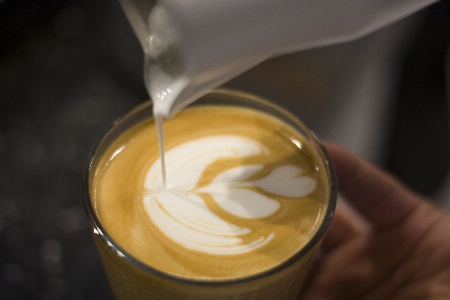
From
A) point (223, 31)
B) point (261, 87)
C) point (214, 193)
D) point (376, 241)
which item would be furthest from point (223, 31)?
point (261, 87)

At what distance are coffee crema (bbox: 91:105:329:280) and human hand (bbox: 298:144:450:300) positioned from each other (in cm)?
24

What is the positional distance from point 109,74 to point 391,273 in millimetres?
890

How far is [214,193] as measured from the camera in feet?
2.19

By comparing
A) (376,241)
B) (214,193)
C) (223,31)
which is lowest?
(376,241)

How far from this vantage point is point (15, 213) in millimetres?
1061

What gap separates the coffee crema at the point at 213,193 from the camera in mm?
594

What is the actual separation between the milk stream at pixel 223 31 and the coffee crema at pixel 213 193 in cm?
14

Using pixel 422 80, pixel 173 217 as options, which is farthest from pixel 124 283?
pixel 422 80

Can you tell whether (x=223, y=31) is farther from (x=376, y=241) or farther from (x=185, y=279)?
(x=376, y=241)

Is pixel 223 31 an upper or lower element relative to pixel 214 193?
upper

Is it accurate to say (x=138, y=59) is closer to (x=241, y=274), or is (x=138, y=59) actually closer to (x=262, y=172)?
(x=262, y=172)

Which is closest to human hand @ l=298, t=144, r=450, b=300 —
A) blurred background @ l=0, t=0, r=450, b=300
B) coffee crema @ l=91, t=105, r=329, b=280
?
coffee crema @ l=91, t=105, r=329, b=280

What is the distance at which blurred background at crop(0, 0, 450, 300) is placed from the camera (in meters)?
1.22

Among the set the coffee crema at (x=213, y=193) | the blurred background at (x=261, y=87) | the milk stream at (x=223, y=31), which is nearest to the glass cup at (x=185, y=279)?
the coffee crema at (x=213, y=193)
